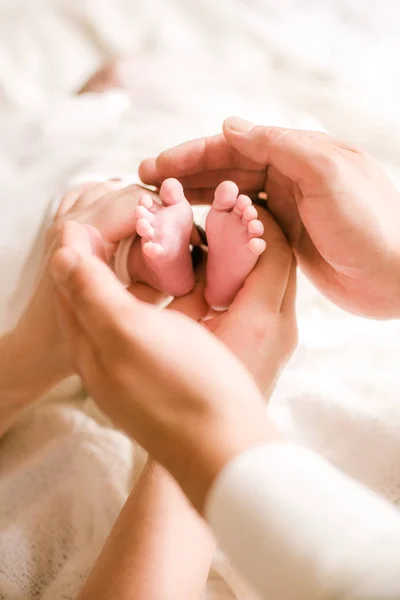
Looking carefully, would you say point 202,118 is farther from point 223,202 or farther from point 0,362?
point 0,362

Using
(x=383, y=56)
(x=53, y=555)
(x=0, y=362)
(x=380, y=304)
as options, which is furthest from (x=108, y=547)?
(x=383, y=56)

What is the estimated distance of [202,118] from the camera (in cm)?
97

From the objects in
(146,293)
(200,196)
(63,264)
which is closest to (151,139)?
(200,196)

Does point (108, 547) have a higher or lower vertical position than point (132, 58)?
lower

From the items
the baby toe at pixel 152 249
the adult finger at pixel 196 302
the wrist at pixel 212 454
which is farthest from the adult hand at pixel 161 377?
the adult finger at pixel 196 302

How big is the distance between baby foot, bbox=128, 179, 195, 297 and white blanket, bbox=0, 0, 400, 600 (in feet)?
0.68

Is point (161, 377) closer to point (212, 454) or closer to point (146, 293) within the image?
point (212, 454)

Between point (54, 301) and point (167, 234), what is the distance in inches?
5.6

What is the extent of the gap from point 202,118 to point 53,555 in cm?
66

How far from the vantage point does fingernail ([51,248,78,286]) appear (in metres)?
0.49

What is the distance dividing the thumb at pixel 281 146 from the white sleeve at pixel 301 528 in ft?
1.15

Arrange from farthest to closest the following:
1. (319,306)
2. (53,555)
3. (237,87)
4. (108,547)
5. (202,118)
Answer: (237,87) → (202,118) → (319,306) → (53,555) → (108,547)

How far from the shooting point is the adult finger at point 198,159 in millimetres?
726

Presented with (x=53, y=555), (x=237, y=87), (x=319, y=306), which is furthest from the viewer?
(x=237, y=87)
